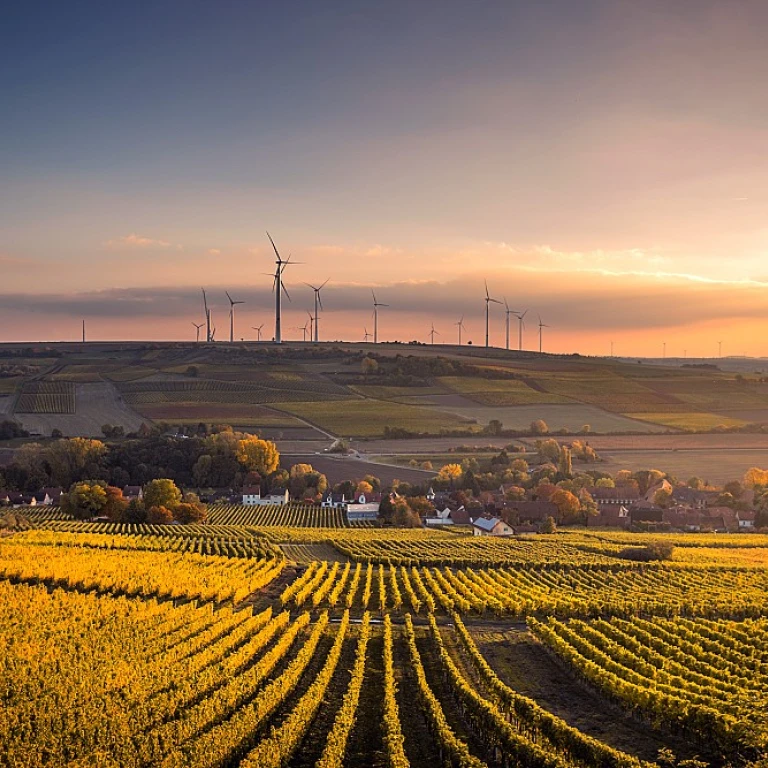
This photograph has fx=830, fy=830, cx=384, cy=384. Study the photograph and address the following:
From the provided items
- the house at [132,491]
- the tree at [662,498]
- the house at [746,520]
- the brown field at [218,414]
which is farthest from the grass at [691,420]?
the house at [132,491]

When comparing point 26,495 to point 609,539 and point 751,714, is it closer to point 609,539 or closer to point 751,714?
point 609,539

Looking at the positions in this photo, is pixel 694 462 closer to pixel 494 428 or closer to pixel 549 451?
pixel 549 451

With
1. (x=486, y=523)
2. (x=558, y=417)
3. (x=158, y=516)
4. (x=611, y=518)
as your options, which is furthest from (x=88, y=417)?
(x=611, y=518)

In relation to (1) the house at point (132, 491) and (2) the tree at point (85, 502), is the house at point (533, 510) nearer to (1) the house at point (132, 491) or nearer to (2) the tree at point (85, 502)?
(2) the tree at point (85, 502)

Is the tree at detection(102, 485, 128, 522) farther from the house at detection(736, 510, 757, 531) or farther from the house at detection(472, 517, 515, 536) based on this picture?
the house at detection(736, 510, 757, 531)

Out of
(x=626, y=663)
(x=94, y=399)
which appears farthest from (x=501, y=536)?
(x=94, y=399)

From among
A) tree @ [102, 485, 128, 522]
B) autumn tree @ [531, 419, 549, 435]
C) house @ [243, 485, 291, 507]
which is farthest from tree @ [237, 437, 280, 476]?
autumn tree @ [531, 419, 549, 435]
